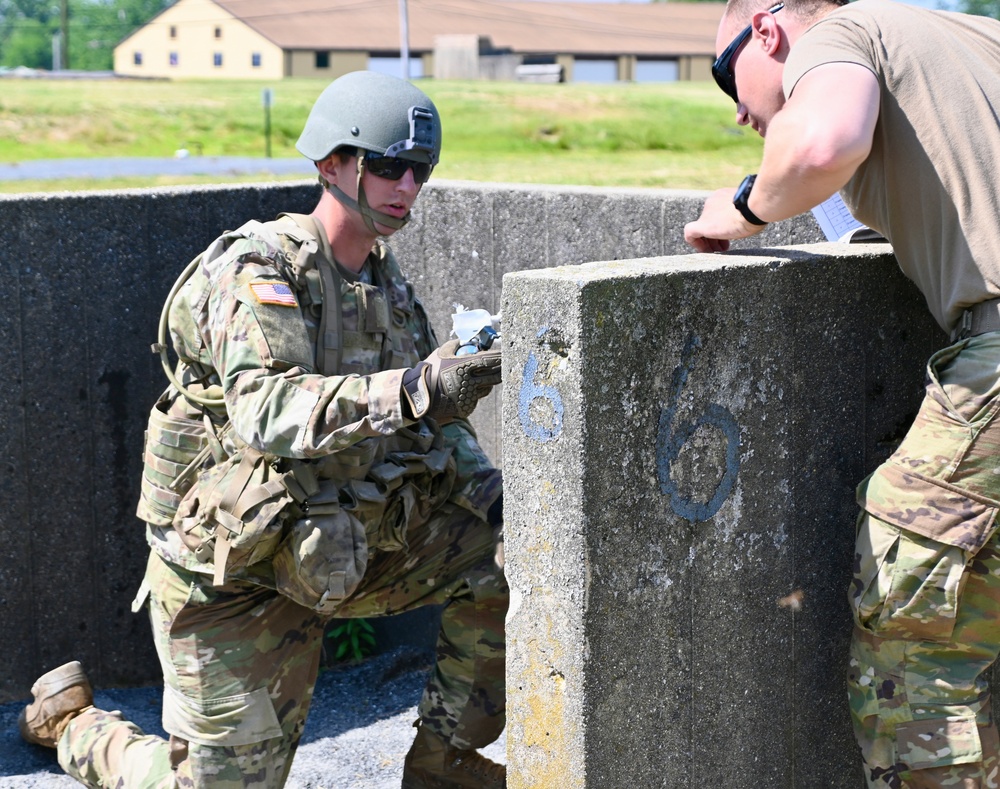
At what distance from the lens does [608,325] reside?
240 cm

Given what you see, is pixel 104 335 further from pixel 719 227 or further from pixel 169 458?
pixel 719 227

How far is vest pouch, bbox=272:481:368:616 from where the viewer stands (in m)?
3.40

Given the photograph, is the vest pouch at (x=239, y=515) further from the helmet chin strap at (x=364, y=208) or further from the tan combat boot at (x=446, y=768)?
the tan combat boot at (x=446, y=768)

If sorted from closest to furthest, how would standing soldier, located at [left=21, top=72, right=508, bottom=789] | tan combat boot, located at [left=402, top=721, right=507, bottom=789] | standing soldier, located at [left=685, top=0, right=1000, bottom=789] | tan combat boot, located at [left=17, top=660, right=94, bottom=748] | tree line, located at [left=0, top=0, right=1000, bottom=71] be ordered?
1. standing soldier, located at [left=685, top=0, right=1000, bottom=789]
2. standing soldier, located at [left=21, top=72, right=508, bottom=789]
3. tan combat boot, located at [left=402, top=721, right=507, bottom=789]
4. tan combat boot, located at [left=17, top=660, right=94, bottom=748]
5. tree line, located at [left=0, top=0, right=1000, bottom=71]

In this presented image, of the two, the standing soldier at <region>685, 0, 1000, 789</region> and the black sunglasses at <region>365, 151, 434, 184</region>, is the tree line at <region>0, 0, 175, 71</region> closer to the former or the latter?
the black sunglasses at <region>365, 151, 434, 184</region>

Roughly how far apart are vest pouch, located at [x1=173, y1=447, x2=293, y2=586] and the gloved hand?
49 cm

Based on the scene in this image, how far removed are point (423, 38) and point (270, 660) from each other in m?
59.6

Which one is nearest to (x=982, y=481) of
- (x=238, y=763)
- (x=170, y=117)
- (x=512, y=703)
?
(x=512, y=703)

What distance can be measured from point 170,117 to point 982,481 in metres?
28.7

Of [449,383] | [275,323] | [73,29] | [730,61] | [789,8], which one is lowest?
[449,383]

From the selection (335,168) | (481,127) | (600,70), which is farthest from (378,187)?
(600,70)

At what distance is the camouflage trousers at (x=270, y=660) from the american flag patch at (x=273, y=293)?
0.78 m

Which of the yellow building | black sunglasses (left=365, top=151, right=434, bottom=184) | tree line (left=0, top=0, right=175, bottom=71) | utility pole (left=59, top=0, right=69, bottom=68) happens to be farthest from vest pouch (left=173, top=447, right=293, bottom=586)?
tree line (left=0, top=0, right=175, bottom=71)

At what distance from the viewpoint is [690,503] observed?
259cm
